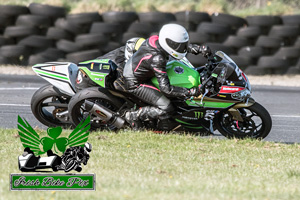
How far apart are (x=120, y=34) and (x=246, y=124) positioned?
6808 mm

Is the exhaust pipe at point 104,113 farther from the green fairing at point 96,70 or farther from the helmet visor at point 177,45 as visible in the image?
the helmet visor at point 177,45

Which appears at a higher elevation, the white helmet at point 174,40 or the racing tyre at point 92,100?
the white helmet at point 174,40

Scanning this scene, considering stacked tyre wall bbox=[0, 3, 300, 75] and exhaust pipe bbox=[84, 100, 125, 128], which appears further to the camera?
stacked tyre wall bbox=[0, 3, 300, 75]

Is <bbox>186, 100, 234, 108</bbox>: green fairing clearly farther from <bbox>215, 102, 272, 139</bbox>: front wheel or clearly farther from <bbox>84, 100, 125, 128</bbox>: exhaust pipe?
<bbox>84, 100, 125, 128</bbox>: exhaust pipe

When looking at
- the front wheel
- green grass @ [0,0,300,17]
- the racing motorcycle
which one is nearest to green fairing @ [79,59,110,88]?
the racing motorcycle

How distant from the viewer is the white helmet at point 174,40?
6.86 metres

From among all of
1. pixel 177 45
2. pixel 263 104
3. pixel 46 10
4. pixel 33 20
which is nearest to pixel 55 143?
pixel 177 45

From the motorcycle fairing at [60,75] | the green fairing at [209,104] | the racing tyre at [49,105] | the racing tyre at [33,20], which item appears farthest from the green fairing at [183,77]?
the racing tyre at [33,20]

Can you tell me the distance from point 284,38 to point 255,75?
3.70 ft

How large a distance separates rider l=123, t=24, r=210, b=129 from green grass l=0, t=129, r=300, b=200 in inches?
11.8

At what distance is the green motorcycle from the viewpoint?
7090 mm

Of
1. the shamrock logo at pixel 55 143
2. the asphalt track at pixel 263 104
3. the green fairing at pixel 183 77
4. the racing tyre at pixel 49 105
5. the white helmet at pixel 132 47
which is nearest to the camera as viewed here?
the shamrock logo at pixel 55 143

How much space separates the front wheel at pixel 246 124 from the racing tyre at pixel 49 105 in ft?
6.89

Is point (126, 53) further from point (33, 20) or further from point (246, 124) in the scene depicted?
point (33, 20)
